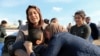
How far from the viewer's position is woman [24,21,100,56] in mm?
4465

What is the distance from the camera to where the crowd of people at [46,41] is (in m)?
4.50

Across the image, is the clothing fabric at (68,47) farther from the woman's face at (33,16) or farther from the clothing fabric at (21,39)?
the woman's face at (33,16)

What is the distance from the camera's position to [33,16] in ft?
17.5

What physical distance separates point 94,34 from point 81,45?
12.2 feet

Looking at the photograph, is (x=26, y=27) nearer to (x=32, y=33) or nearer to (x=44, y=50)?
(x=32, y=33)

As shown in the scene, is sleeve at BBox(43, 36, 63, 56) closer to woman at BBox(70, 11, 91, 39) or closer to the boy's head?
the boy's head

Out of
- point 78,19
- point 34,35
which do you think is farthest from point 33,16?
point 78,19

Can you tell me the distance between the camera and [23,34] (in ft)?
17.2

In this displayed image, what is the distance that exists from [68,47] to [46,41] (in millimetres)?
617

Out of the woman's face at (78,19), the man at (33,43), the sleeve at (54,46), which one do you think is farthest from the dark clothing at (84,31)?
the sleeve at (54,46)

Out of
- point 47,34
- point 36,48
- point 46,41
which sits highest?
point 47,34

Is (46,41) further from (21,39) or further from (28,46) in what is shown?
(21,39)

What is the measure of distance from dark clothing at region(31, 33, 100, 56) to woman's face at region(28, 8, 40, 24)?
0.88 m

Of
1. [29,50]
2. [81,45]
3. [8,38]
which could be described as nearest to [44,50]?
[29,50]
